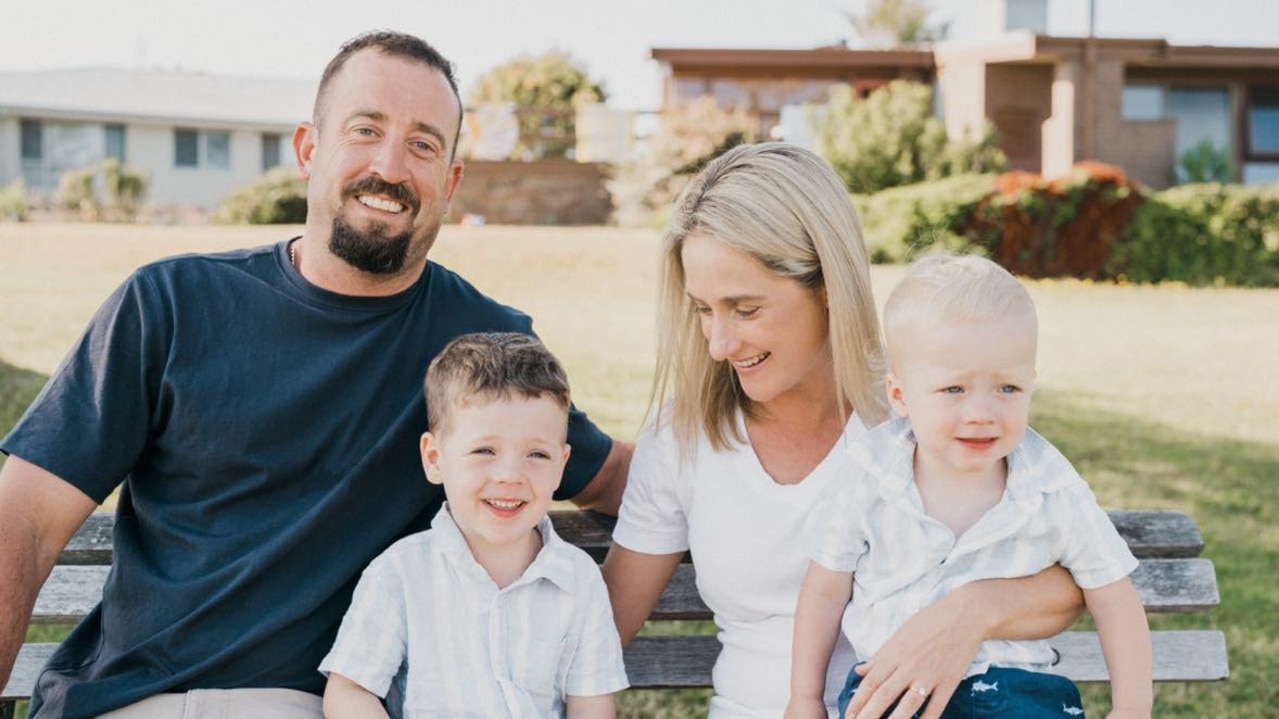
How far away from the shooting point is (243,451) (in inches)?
116

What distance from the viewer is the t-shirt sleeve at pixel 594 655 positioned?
280cm

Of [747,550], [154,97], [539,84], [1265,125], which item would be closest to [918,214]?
[1265,125]

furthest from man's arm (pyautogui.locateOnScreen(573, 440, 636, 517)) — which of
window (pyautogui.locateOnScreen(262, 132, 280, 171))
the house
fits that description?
window (pyautogui.locateOnScreen(262, 132, 280, 171))

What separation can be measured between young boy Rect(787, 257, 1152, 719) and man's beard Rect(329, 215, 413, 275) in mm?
1120

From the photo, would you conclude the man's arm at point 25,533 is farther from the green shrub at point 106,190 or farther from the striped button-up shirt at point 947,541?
the green shrub at point 106,190

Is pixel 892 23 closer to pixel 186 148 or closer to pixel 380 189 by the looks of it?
pixel 186 148

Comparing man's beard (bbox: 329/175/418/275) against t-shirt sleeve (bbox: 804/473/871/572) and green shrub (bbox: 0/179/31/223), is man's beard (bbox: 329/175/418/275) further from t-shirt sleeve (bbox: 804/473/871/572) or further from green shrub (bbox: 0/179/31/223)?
green shrub (bbox: 0/179/31/223)

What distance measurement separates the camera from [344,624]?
2785 mm

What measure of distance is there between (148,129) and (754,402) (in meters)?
39.1

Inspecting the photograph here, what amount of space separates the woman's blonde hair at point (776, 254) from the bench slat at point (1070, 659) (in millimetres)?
685

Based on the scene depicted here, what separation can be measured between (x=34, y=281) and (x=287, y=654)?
47.9ft

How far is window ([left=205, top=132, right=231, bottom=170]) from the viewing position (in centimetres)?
3972

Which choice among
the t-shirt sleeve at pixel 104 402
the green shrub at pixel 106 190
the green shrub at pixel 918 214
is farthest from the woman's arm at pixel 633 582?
the green shrub at pixel 106 190

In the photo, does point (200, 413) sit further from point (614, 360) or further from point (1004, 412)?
point (614, 360)
